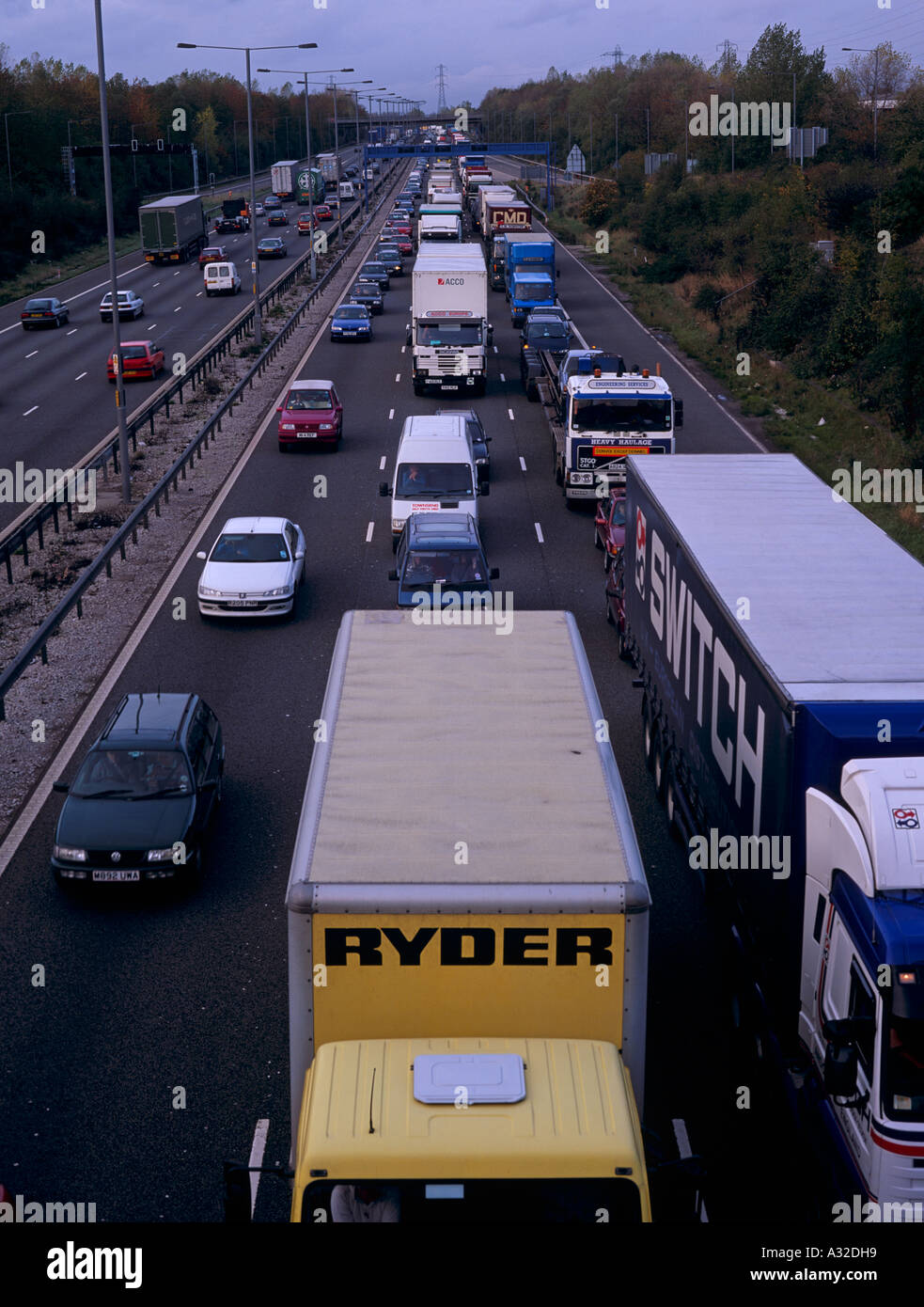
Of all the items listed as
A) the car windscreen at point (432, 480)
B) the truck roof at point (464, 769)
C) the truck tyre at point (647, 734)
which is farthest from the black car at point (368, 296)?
the truck roof at point (464, 769)

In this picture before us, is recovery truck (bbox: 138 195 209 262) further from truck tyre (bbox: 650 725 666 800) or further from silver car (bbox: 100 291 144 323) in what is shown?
truck tyre (bbox: 650 725 666 800)

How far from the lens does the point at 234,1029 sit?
11477mm

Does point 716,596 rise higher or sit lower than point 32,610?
higher

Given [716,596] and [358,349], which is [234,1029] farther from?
[358,349]

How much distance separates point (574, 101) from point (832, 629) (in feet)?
583

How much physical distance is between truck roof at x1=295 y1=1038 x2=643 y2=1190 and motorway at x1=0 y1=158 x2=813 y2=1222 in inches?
116

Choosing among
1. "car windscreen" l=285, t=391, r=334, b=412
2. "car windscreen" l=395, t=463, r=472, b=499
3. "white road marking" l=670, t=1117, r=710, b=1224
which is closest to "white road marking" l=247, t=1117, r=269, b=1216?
"white road marking" l=670, t=1117, r=710, b=1224

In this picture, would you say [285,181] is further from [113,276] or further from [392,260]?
[113,276]

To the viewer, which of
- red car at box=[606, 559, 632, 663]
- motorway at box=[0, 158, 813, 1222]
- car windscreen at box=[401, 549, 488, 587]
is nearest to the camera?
motorway at box=[0, 158, 813, 1222]

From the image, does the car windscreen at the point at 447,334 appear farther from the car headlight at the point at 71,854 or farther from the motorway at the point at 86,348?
the car headlight at the point at 71,854

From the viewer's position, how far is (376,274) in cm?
6412

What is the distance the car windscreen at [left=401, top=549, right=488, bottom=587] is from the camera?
67.5 ft

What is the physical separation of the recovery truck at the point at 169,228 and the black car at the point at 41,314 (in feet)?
56.4

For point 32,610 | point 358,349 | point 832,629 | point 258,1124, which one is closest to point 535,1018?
point 258,1124
